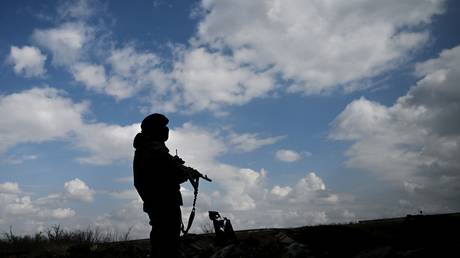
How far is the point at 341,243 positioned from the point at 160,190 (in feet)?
12.5

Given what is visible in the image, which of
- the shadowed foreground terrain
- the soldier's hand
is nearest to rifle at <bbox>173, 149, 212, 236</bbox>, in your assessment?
the soldier's hand

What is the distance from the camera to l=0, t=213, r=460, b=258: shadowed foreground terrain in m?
6.82

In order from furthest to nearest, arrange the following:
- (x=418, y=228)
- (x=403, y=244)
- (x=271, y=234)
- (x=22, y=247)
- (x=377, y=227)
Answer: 1. (x=22, y=247)
2. (x=271, y=234)
3. (x=377, y=227)
4. (x=418, y=228)
5. (x=403, y=244)

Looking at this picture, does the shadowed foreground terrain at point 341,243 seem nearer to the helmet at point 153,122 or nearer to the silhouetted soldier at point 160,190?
the silhouetted soldier at point 160,190

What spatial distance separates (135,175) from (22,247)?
41.4 feet

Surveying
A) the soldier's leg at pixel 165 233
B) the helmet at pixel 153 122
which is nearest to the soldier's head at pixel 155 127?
the helmet at pixel 153 122

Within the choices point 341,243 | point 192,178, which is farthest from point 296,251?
point 192,178

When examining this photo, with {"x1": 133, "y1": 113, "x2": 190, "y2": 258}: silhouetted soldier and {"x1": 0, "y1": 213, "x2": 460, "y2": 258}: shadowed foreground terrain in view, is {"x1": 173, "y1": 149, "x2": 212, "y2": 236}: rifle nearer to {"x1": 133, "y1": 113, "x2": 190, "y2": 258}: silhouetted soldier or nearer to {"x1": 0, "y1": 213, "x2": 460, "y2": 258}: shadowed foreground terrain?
{"x1": 133, "y1": 113, "x2": 190, "y2": 258}: silhouetted soldier

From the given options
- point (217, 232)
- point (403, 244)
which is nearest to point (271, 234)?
point (217, 232)

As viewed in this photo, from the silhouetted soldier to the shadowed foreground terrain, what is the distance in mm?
2863

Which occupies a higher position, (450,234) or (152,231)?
(152,231)

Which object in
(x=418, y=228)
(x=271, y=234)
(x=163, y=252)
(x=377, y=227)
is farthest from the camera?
(x=271, y=234)

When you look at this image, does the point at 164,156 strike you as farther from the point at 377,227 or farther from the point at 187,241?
the point at 377,227

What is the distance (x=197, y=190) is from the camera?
295 inches
